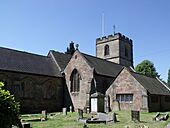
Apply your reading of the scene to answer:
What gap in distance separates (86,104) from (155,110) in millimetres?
9232

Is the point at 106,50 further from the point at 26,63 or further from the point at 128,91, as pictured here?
the point at 128,91

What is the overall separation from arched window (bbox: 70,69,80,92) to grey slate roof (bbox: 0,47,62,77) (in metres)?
2.24

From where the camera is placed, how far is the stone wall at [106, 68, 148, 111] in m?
29.9

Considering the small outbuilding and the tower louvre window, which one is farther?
the tower louvre window

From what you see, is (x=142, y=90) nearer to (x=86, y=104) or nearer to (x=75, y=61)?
(x=86, y=104)

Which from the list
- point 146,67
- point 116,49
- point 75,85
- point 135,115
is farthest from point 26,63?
point 146,67

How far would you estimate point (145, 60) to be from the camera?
61875 mm

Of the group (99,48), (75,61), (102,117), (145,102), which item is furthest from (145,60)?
(102,117)

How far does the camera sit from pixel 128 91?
31344 mm

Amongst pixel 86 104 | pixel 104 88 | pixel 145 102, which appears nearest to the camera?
pixel 145 102

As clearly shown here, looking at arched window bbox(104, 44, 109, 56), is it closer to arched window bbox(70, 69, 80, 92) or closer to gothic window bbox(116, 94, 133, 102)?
arched window bbox(70, 69, 80, 92)

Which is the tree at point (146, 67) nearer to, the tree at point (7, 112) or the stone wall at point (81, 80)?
the stone wall at point (81, 80)

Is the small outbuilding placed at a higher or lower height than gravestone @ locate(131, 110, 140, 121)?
higher

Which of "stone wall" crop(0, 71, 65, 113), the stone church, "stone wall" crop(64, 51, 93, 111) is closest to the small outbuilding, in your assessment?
the stone church
